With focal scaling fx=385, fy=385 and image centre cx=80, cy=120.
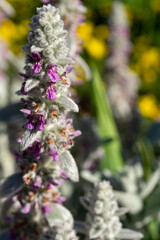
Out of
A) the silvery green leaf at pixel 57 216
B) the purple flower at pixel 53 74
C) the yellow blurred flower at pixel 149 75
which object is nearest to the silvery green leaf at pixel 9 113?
the silvery green leaf at pixel 57 216

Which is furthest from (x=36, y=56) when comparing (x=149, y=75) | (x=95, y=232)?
(x=149, y=75)

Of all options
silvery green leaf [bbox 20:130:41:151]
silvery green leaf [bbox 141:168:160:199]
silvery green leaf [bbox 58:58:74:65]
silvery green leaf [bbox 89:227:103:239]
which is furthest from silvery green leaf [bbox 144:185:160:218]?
silvery green leaf [bbox 58:58:74:65]

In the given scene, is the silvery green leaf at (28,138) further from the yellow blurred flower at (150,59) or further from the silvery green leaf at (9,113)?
the yellow blurred flower at (150,59)

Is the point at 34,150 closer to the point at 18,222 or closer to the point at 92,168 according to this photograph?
the point at 18,222

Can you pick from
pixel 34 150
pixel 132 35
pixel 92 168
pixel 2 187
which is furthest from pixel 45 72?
pixel 132 35

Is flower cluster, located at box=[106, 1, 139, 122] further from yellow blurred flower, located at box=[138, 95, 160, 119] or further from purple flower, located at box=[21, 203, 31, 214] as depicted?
purple flower, located at box=[21, 203, 31, 214]
